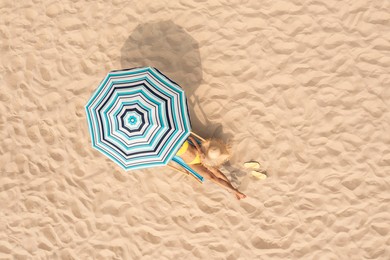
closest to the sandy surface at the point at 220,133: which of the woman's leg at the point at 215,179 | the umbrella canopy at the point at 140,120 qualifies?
the woman's leg at the point at 215,179

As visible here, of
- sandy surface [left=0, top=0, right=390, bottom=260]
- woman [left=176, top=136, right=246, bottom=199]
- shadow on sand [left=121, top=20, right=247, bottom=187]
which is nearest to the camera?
woman [left=176, top=136, right=246, bottom=199]

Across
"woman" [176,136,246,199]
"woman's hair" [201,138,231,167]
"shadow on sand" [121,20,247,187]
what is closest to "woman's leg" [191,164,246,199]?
"woman" [176,136,246,199]

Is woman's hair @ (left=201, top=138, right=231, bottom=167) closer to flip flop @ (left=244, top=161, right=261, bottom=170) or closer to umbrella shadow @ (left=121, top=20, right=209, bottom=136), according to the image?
flip flop @ (left=244, top=161, right=261, bottom=170)

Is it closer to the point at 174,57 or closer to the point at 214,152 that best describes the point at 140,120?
the point at 214,152

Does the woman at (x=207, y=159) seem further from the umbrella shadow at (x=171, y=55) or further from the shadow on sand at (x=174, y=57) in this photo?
the umbrella shadow at (x=171, y=55)

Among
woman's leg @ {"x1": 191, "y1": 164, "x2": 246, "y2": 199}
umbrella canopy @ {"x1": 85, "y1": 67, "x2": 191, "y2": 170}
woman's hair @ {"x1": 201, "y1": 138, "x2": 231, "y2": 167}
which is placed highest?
umbrella canopy @ {"x1": 85, "y1": 67, "x2": 191, "y2": 170}

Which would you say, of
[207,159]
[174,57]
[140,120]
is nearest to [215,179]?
[207,159]

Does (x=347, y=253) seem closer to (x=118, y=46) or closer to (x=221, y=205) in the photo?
(x=221, y=205)
